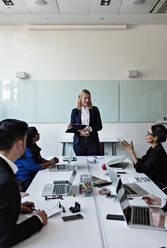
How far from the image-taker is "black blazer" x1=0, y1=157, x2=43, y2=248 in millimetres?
1128

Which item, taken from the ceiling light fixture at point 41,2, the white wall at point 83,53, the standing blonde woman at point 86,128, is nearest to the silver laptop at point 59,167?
the standing blonde woman at point 86,128

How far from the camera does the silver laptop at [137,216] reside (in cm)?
135

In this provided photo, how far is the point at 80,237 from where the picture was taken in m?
1.26

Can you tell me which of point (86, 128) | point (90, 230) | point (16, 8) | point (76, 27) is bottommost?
point (90, 230)

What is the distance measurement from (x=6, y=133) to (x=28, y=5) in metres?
3.34

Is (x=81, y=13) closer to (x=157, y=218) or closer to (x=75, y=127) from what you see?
(x=75, y=127)

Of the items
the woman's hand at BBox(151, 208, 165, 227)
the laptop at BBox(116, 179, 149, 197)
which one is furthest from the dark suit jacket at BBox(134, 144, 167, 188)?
the woman's hand at BBox(151, 208, 165, 227)

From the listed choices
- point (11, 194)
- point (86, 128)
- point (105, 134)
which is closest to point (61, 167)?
point (86, 128)

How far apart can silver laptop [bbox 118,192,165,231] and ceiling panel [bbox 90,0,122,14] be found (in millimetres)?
3438

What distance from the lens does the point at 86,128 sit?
3.33 metres

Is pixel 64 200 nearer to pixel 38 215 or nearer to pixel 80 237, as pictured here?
pixel 38 215

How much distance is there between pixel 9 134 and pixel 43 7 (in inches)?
132

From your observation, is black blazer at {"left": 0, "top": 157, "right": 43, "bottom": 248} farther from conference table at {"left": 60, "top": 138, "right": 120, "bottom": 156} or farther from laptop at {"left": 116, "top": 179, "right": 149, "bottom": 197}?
conference table at {"left": 60, "top": 138, "right": 120, "bottom": 156}

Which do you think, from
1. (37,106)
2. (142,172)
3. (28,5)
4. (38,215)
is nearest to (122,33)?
(28,5)
